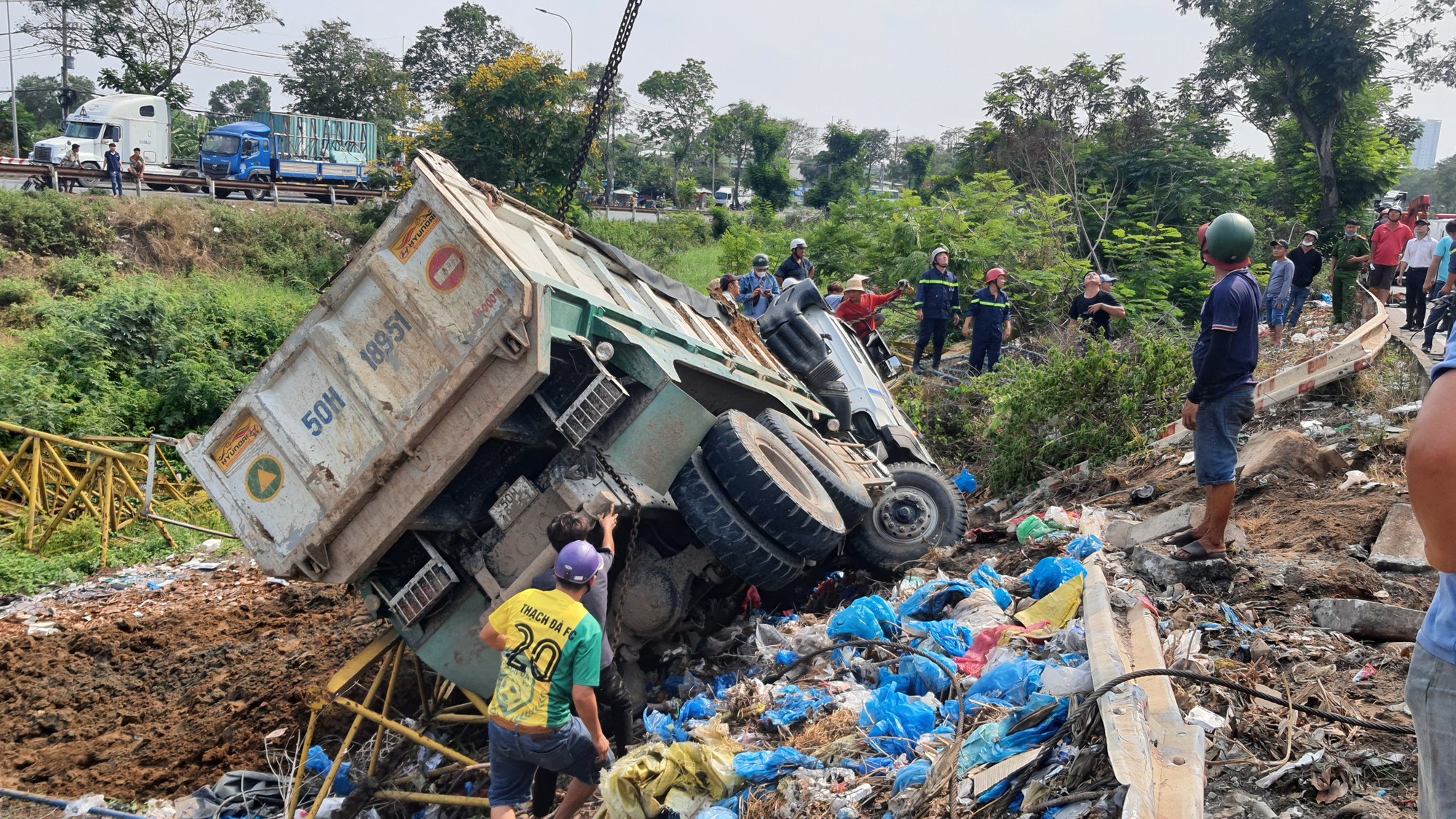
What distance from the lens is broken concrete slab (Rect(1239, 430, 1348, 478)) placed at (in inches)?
229

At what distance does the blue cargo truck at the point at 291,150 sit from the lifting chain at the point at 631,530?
23305 mm

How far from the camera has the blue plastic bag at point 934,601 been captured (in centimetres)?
484

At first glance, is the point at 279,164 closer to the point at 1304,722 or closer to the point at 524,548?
the point at 524,548

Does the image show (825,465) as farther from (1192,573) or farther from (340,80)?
(340,80)

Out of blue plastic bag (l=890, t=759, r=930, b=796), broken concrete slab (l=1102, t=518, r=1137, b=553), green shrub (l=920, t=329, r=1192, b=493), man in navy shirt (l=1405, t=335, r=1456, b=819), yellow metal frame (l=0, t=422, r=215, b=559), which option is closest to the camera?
man in navy shirt (l=1405, t=335, r=1456, b=819)

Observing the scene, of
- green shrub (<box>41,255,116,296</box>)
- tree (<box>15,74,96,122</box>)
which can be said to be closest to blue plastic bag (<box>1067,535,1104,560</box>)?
green shrub (<box>41,255,116,296</box>)

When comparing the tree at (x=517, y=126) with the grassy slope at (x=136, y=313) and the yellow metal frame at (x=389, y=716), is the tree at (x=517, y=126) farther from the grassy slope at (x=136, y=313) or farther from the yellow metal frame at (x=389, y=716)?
the yellow metal frame at (x=389, y=716)

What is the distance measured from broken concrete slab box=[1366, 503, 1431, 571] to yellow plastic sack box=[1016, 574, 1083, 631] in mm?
1313

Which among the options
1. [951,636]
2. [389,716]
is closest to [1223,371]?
[951,636]

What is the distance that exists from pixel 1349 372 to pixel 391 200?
1906 cm

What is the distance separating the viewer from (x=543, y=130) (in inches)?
726

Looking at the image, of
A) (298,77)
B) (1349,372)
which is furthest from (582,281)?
(298,77)

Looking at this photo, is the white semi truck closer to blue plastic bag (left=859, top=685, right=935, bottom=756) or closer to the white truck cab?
the white truck cab

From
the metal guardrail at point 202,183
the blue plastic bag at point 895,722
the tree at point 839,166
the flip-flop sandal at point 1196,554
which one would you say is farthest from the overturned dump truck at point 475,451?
the tree at point 839,166
